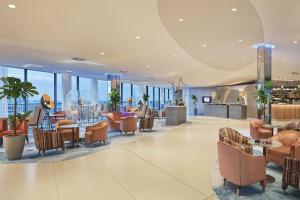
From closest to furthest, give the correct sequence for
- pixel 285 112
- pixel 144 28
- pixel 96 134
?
pixel 144 28, pixel 96 134, pixel 285 112

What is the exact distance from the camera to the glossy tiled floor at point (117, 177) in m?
3.57

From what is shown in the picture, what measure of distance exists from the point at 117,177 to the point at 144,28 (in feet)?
11.8

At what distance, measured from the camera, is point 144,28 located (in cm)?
564

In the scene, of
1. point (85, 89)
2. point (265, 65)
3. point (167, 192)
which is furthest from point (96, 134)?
point (85, 89)

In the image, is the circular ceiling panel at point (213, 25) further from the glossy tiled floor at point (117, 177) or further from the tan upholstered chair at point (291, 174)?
the glossy tiled floor at point (117, 177)

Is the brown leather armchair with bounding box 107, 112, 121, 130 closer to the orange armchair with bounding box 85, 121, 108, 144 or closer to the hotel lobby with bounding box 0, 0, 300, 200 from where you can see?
the hotel lobby with bounding box 0, 0, 300, 200

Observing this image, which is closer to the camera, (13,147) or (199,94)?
(13,147)

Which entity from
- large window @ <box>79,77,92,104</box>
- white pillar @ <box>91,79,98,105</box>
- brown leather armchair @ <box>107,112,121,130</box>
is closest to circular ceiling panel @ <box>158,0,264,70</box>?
brown leather armchair @ <box>107,112,121,130</box>

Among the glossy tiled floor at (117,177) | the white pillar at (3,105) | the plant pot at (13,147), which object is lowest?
the glossy tiled floor at (117,177)

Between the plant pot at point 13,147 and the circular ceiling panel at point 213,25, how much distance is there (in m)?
4.76

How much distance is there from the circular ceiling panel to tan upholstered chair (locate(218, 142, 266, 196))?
2.71 metres

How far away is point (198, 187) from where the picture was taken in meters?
3.81

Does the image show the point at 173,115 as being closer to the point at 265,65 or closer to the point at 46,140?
the point at 265,65

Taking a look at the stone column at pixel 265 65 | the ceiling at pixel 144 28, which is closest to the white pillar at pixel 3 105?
the ceiling at pixel 144 28
